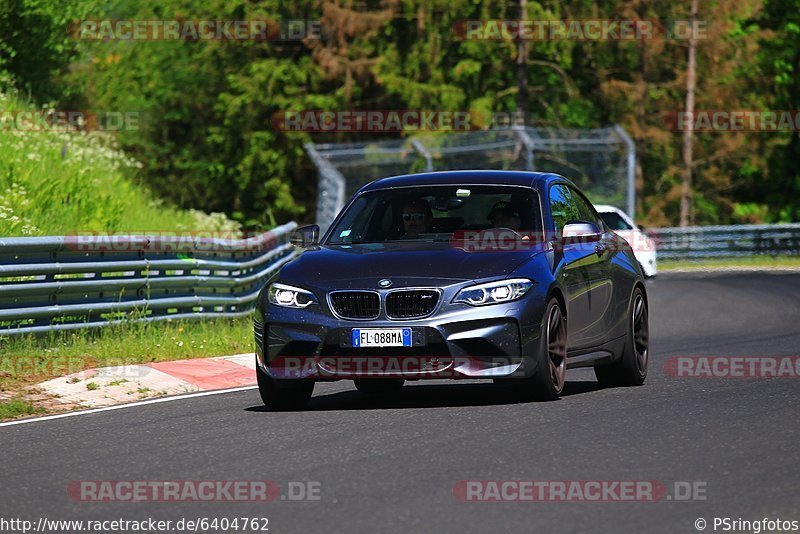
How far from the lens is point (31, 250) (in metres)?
15.0

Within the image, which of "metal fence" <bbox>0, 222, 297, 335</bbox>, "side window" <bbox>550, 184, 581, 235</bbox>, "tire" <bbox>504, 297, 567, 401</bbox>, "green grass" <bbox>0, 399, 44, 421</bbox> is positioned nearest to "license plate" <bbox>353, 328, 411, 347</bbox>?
"tire" <bbox>504, 297, 567, 401</bbox>

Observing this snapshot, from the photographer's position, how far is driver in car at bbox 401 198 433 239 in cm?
1216

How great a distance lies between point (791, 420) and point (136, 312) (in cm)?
802

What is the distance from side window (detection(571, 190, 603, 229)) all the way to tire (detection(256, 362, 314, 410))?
Answer: 300cm

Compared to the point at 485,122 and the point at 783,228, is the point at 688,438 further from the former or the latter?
the point at 485,122

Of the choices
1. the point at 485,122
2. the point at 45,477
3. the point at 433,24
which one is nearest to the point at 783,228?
the point at 485,122

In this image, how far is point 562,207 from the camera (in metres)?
12.8

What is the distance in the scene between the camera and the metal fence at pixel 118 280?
48.7 ft

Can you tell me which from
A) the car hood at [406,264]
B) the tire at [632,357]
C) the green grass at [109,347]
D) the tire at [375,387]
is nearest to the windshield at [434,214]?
the car hood at [406,264]

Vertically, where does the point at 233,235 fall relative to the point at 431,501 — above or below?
below

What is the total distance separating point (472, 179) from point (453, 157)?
30.9m

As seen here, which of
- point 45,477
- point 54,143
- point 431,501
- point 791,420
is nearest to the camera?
point 431,501

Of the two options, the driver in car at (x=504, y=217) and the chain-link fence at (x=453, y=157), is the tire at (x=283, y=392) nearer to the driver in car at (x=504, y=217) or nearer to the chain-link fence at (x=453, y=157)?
the driver in car at (x=504, y=217)

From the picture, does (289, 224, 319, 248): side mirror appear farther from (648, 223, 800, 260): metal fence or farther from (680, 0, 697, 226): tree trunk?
(680, 0, 697, 226): tree trunk
